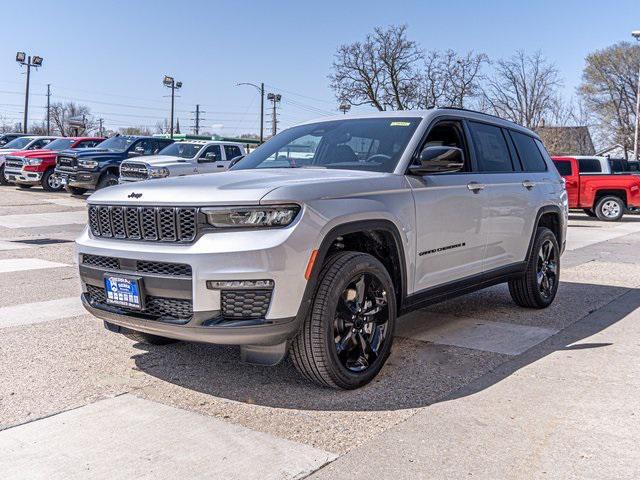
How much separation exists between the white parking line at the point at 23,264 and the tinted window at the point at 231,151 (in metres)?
10.5

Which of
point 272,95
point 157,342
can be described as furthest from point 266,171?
point 272,95

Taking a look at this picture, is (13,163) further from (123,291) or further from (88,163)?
(123,291)

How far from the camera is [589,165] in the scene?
19.9 metres

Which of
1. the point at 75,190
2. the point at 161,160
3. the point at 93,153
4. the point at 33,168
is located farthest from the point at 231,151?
the point at 33,168

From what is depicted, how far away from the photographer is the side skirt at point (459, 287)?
4.88 metres

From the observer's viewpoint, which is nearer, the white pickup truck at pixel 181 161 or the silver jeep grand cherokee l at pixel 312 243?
the silver jeep grand cherokee l at pixel 312 243

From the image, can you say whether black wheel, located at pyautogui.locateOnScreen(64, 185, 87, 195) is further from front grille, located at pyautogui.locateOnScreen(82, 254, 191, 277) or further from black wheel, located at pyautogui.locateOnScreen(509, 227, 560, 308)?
front grille, located at pyautogui.locateOnScreen(82, 254, 191, 277)

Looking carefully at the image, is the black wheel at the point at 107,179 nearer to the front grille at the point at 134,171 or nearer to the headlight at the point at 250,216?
the front grille at the point at 134,171

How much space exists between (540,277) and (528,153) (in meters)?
1.27

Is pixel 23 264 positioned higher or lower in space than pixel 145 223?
lower

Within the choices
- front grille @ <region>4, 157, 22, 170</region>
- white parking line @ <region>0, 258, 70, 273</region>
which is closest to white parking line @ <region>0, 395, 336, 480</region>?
white parking line @ <region>0, 258, 70, 273</region>

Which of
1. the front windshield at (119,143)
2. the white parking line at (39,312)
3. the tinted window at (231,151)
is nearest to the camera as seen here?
the white parking line at (39,312)

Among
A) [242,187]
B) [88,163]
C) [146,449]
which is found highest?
[88,163]

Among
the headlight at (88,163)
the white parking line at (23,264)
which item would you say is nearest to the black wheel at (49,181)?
the headlight at (88,163)
